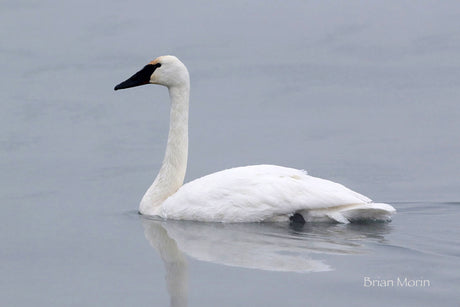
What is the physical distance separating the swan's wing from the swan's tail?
0.16 ft

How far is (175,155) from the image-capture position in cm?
1219

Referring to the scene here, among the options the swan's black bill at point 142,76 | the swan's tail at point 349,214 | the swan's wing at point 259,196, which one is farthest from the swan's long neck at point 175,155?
the swan's tail at point 349,214

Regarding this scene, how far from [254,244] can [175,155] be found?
9.65 ft

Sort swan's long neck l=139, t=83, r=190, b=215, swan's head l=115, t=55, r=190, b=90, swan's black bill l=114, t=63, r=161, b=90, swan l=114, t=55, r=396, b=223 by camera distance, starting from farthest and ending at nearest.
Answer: swan's black bill l=114, t=63, r=161, b=90, swan's head l=115, t=55, r=190, b=90, swan's long neck l=139, t=83, r=190, b=215, swan l=114, t=55, r=396, b=223

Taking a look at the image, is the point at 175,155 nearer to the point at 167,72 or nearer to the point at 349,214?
the point at 167,72

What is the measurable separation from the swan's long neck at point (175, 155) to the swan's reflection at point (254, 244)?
2.31ft

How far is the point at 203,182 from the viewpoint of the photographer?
11.1 meters

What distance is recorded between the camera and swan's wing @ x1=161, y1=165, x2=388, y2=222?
34.8ft

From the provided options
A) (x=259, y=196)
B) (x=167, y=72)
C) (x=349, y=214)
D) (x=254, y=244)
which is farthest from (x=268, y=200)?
(x=167, y=72)

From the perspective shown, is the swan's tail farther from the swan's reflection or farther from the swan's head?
the swan's head

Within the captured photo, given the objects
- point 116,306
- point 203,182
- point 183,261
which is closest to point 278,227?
point 203,182

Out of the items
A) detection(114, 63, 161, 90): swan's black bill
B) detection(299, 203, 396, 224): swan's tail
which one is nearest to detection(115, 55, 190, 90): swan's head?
detection(114, 63, 161, 90): swan's black bill

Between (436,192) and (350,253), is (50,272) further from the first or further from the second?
(436,192)

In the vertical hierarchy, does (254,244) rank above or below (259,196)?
below
